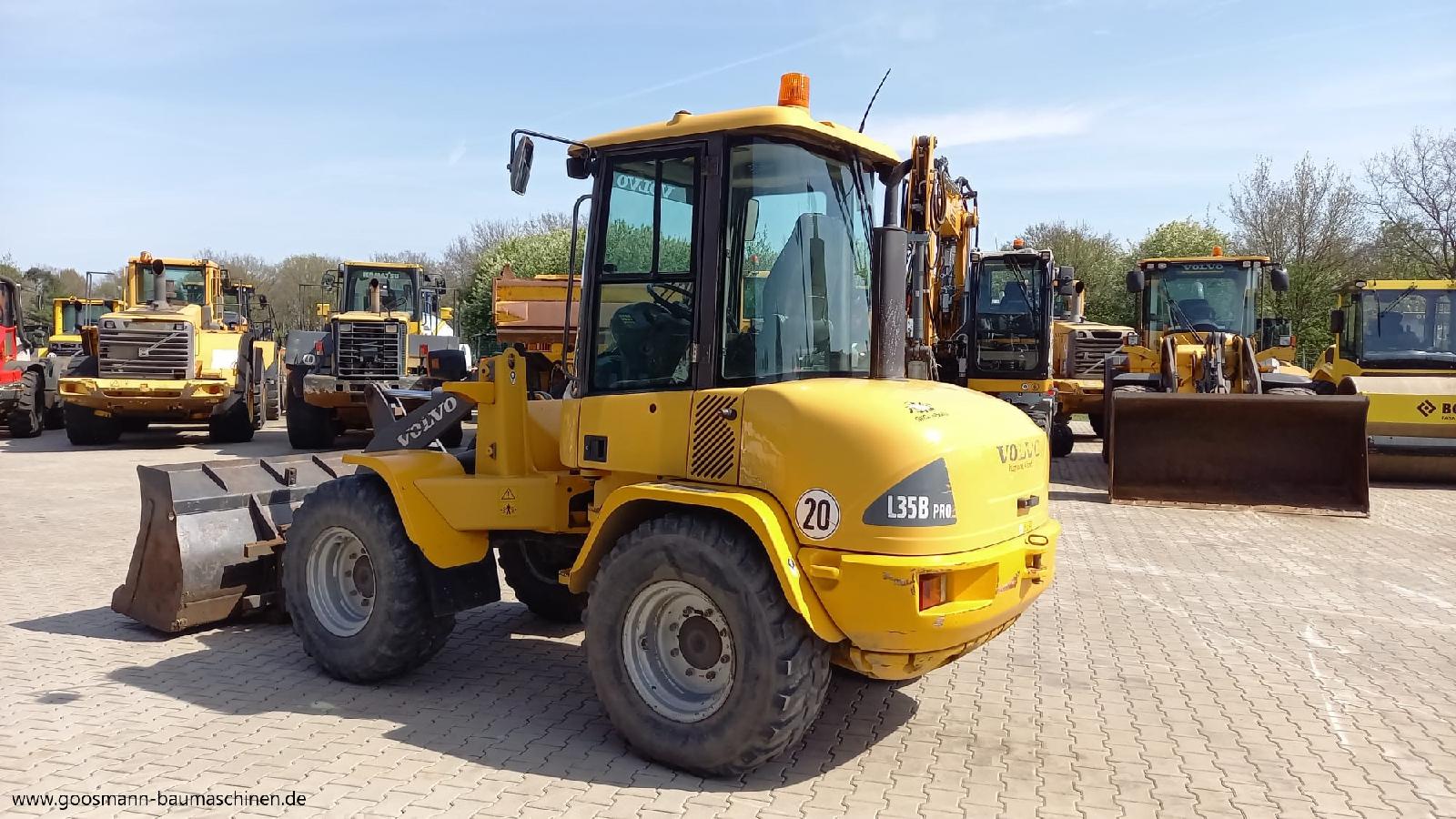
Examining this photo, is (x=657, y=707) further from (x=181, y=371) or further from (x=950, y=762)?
(x=181, y=371)

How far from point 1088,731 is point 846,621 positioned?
173cm

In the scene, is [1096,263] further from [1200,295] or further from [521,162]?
[521,162]

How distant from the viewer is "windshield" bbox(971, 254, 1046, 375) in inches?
595

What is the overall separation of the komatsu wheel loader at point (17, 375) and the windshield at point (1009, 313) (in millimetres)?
16283

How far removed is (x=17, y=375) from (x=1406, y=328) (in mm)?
22499

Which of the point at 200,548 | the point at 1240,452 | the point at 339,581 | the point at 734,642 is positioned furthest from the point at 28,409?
the point at 1240,452

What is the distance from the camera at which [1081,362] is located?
745 inches

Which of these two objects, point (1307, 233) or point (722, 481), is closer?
point (722, 481)

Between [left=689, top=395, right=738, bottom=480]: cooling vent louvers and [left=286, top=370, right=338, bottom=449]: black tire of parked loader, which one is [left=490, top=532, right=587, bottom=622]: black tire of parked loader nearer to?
[left=689, top=395, right=738, bottom=480]: cooling vent louvers

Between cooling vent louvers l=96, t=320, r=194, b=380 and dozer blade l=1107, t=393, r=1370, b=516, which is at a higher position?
cooling vent louvers l=96, t=320, r=194, b=380

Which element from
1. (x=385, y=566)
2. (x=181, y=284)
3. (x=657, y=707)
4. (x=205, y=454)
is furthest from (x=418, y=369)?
(x=657, y=707)

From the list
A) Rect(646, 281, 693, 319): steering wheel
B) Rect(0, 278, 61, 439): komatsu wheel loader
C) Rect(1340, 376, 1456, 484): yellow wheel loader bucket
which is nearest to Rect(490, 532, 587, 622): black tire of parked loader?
Rect(646, 281, 693, 319): steering wheel

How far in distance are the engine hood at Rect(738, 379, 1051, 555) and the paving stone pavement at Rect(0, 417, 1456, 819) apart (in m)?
1.06

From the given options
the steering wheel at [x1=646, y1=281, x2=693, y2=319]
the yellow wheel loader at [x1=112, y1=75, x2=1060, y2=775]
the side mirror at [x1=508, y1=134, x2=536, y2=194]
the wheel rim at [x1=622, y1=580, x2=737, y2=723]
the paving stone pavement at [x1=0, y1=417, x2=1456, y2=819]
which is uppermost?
the side mirror at [x1=508, y1=134, x2=536, y2=194]
